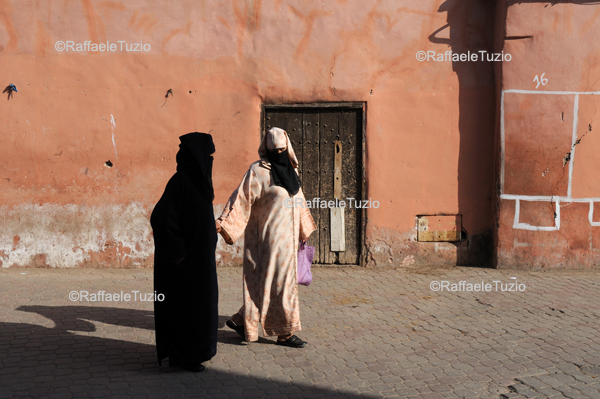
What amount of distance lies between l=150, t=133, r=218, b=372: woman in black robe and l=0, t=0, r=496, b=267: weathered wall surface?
3701 millimetres

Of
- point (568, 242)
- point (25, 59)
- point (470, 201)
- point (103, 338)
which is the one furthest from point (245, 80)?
point (568, 242)

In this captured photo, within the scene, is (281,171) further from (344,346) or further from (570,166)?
(570,166)

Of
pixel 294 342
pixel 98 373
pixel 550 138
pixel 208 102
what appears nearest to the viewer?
pixel 98 373

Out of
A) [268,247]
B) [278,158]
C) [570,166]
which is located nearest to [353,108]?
[570,166]

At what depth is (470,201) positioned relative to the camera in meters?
8.31

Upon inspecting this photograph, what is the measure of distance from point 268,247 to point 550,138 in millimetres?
4770

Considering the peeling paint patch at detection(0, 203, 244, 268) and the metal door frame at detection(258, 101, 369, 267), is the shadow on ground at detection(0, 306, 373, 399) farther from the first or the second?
the metal door frame at detection(258, 101, 369, 267)

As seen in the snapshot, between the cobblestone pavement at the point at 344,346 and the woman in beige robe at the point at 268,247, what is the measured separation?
0.76 feet

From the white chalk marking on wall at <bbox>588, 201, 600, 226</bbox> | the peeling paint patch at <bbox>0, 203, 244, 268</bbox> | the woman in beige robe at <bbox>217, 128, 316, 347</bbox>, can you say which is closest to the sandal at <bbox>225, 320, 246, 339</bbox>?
the woman in beige robe at <bbox>217, 128, 316, 347</bbox>

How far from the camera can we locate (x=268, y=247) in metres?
5.05

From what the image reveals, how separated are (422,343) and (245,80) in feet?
14.6

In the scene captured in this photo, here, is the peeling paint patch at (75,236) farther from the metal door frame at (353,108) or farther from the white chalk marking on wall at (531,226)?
the white chalk marking on wall at (531,226)

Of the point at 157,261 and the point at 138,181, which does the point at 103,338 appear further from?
the point at 138,181

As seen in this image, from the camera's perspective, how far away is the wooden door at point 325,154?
8.19 meters
